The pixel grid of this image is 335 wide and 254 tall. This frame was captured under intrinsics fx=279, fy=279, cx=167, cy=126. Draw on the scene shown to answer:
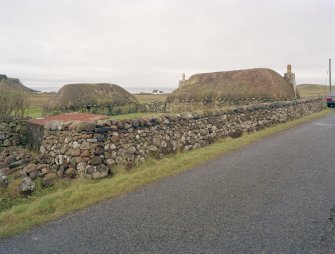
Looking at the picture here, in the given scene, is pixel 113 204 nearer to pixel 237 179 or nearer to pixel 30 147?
pixel 237 179

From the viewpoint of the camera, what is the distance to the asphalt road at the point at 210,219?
11.6ft

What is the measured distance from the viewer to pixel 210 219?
4.23m

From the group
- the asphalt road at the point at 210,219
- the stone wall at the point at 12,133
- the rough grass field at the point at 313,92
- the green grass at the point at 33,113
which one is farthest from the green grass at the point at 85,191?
the rough grass field at the point at 313,92

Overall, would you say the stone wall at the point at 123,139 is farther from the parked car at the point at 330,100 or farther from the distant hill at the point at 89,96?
the parked car at the point at 330,100

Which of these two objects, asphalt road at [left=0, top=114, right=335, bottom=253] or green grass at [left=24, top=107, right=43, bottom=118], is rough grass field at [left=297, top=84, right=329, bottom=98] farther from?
asphalt road at [left=0, top=114, right=335, bottom=253]

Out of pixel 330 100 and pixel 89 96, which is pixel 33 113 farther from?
pixel 330 100

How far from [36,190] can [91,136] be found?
1.71 m

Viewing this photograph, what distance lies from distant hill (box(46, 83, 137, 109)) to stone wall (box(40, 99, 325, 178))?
1465 centimetres

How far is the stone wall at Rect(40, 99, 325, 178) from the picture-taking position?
687 centimetres

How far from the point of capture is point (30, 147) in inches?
444

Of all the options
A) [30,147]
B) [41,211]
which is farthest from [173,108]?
[41,211]

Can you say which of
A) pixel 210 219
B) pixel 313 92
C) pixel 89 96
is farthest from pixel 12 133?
pixel 313 92

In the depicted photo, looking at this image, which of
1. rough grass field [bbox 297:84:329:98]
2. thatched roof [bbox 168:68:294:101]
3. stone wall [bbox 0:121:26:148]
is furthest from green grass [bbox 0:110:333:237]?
rough grass field [bbox 297:84:329:98]

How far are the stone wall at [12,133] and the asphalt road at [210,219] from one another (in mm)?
8069
